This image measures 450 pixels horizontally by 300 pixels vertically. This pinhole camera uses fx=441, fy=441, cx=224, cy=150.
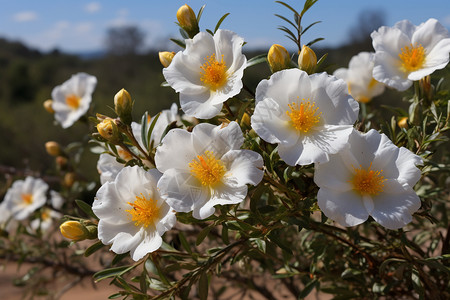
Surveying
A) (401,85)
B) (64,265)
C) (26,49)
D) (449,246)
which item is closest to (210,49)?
(401,85)

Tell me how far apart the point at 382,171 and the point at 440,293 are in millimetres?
515

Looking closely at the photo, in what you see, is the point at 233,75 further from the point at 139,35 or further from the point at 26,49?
the point at 26,49

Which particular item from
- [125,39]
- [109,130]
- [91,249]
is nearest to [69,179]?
[91,249]

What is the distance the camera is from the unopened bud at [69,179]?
1815 millimetres

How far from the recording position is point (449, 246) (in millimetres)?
1074

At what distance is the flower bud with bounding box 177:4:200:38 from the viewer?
2.97 ft

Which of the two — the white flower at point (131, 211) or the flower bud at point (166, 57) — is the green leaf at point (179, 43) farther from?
the white flower at point (131, 211)

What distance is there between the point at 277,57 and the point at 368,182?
0.27 metres

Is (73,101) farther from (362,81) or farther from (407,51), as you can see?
(407,51)

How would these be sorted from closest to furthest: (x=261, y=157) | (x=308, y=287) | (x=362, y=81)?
(x=261, y=157) → (x=308, y=287) → (x=362, y=81)

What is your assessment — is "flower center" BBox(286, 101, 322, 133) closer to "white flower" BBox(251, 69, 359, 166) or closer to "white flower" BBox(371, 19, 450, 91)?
"white flower" BBox(251, 69, 359, 166)

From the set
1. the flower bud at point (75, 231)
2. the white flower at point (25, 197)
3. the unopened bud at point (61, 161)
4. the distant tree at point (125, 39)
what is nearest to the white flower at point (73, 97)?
the unopened bud at point (61, 161)

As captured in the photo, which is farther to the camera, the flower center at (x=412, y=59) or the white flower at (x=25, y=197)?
the white flower at (x=25, y=197)

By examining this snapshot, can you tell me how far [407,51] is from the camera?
1.01m
